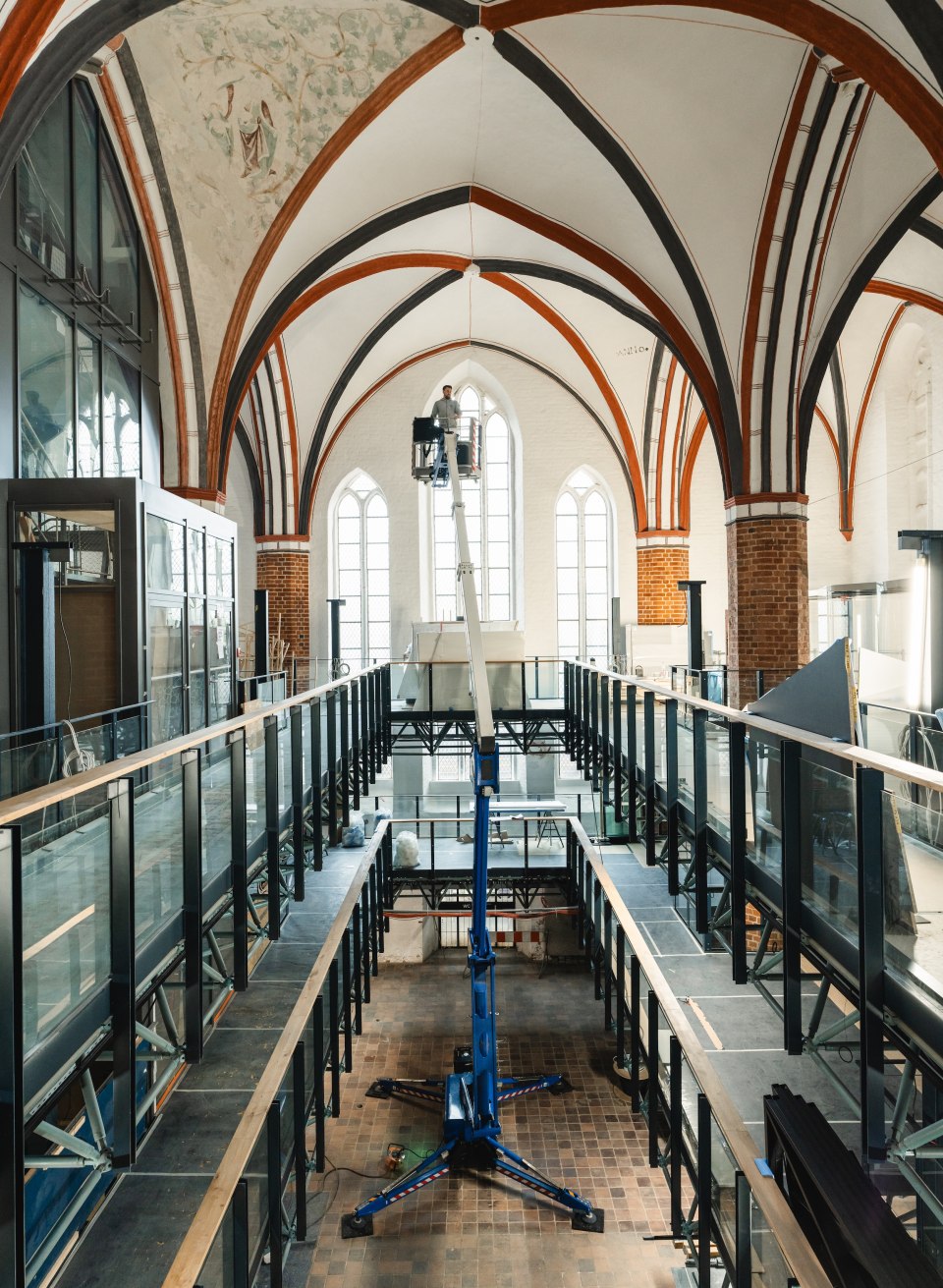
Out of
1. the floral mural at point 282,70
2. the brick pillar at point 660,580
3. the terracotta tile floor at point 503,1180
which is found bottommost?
the terracotta tile floor at point 503,1180

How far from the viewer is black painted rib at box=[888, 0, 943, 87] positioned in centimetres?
528

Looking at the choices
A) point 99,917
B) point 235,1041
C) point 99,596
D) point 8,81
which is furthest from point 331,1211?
point 8,81

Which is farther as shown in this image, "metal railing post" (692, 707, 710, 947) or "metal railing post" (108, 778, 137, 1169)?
"metal railing post" (692, 707, 710, 947)

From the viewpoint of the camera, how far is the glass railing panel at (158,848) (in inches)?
122

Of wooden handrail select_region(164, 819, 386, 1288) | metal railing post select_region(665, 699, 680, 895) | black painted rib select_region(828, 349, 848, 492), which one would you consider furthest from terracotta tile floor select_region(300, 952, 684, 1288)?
black painted rib select_region(828, 349, 848, 492)

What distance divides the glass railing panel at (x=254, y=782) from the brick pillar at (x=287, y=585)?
13055 mm

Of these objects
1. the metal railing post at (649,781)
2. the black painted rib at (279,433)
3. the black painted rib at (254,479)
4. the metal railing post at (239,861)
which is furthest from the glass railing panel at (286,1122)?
the black painted rib at (254,479)

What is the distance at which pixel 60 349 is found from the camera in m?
7.57

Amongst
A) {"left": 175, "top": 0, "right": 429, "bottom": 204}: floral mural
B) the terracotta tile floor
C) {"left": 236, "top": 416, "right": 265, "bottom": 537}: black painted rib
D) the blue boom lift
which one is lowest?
the terracotta tile floor

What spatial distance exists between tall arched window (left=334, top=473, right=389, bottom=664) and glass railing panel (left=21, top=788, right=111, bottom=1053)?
1625 centimetres

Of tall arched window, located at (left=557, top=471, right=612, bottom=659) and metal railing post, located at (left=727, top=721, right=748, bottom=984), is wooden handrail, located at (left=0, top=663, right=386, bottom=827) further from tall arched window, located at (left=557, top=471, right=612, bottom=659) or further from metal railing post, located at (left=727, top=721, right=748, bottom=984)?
tall arched window, located at (left=557, top=471, right=612, bottom=659)

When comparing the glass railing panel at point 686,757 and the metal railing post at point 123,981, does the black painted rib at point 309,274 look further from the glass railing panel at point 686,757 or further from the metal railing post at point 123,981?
the metal railing post at point 123,981

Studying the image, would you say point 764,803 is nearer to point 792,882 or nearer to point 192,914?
point 792,882

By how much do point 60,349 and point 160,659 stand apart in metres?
2.89
